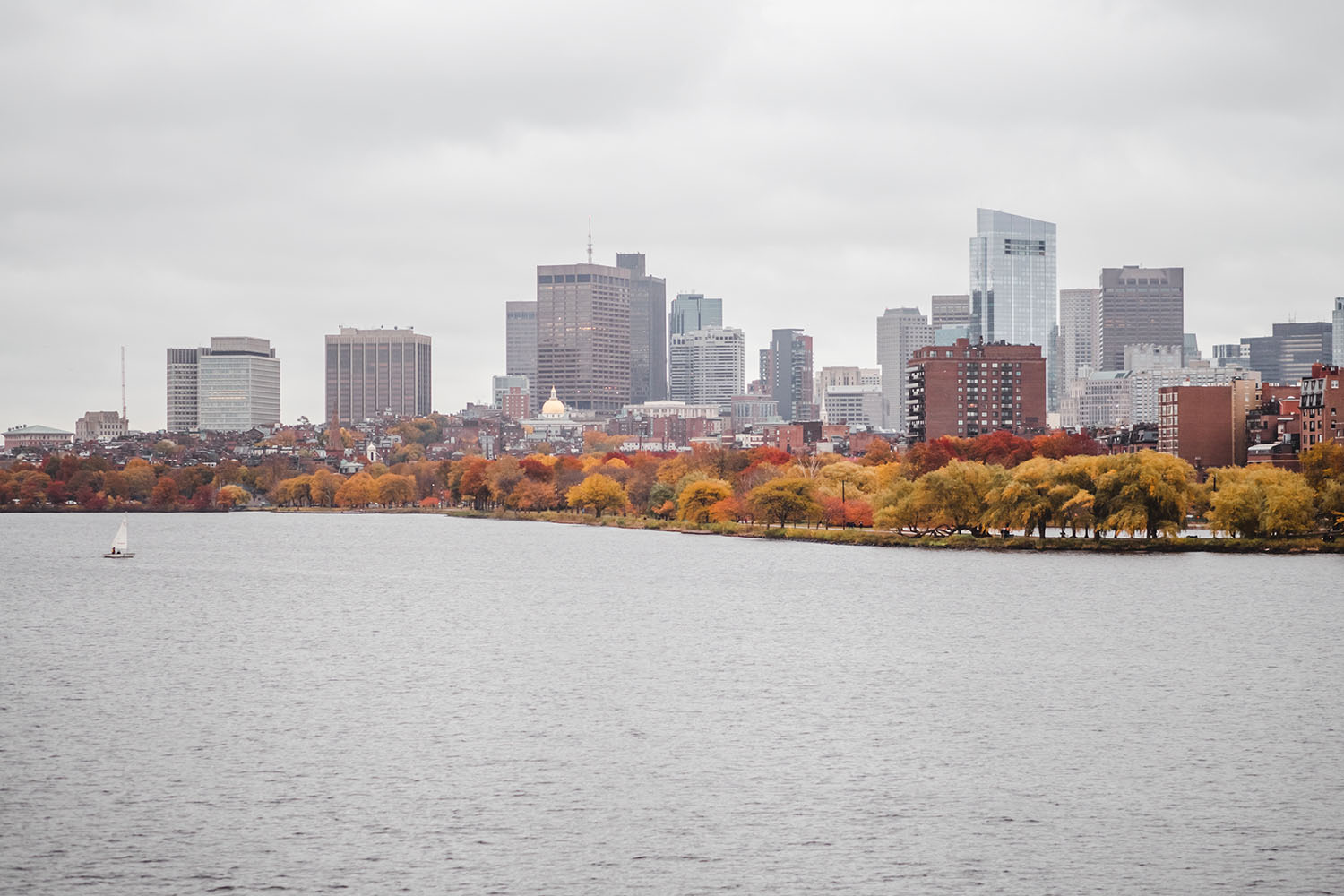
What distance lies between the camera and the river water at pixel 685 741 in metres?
36.2

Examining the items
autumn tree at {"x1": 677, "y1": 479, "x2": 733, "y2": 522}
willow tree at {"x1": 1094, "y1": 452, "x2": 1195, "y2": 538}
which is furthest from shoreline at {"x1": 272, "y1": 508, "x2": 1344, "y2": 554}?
autumn tree at {"x1": 677, "y1": 479, "x2": 733, "y2": 522}

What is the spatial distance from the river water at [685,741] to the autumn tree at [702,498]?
224 feet

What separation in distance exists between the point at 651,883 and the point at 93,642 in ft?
157

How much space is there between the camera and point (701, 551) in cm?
13362

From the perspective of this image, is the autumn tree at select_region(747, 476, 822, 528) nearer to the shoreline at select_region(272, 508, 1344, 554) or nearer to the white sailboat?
the shoreline at select_region(272, 508, 1344, 554)

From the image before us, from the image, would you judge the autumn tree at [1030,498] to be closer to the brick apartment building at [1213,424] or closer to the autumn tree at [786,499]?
the autumn tree at [786,499]

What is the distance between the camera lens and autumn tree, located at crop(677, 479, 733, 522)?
16562 cm

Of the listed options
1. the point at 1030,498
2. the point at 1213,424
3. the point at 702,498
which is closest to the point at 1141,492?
the point at 1030,498

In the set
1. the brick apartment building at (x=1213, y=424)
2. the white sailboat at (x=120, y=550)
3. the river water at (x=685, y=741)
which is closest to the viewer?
the river water at (x=685, y=741)

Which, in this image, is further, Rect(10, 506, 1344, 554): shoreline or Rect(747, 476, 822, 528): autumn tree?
Rect(747, 476, 822, 528): autumn tree

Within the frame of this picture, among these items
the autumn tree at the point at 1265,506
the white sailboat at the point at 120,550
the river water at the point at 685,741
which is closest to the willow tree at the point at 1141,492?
the autumn tree at the point at 1265,506

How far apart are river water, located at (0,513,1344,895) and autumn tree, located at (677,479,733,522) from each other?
6840 centimetres

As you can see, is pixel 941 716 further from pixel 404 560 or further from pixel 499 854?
pixel 404 560

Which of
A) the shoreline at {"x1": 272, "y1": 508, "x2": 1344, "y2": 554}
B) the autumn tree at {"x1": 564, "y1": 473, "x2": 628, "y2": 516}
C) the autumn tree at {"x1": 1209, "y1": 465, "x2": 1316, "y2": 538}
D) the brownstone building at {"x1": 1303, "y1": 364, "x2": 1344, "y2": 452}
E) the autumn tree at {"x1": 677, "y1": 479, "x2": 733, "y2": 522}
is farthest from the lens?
the autumn tree at {"x1": 564, "y1": 473, "x2": 628, "y2": 516}
